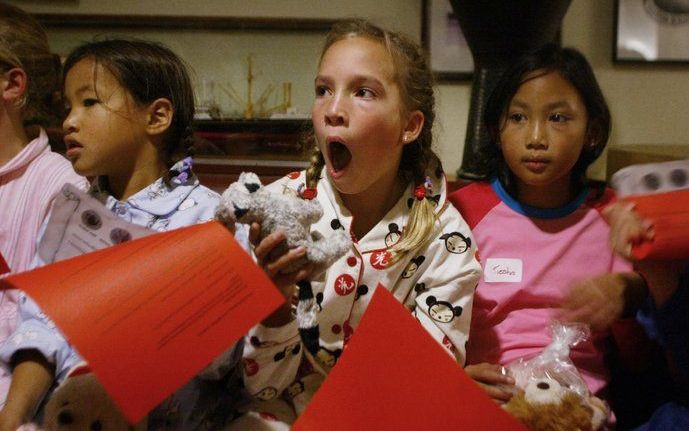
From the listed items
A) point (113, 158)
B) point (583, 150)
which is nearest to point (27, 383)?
point (113, 158)

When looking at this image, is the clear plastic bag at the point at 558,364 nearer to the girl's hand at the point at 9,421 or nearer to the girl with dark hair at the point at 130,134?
the girl with dark hair at the point at 130,134

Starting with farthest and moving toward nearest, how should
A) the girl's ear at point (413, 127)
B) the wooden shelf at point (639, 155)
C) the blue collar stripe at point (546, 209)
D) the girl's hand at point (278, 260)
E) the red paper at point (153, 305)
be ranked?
the wooden shelf at point (639, 155) < the blue collar stripe at point (546, 209) < the girl's ear at point (413, 127) < the girl's hand at point (278, 260) < the red paper at point (153, 305)

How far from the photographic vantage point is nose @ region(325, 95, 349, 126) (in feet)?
2.86

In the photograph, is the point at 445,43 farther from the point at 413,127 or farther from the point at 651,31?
the point at 413,127

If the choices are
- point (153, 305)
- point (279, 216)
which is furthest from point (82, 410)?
point (279, 216)

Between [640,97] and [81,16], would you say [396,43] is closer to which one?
[640,97]

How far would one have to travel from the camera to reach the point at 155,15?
1.69 m

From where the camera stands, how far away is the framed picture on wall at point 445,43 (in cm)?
163

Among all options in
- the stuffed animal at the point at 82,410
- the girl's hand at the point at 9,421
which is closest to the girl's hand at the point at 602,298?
the stuffed animal at the point at 82,410

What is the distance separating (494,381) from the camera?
34.6 inches

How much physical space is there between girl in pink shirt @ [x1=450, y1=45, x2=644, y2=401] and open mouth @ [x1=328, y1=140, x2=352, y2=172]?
31 centimetres

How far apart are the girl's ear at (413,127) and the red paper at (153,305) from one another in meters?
0.41

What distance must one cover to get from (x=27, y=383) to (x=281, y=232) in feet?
1.37

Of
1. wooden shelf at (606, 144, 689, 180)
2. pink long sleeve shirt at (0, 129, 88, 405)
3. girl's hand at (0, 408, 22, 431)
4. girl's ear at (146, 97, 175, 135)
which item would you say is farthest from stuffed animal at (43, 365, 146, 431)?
wooden shelf at (606, 144, 689, 180)
